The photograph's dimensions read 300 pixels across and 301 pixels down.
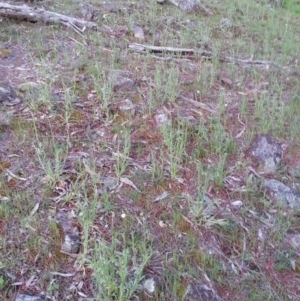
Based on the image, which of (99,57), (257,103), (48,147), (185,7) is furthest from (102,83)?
(185,7)

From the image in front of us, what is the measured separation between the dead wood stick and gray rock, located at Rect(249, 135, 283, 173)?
2.81 metres

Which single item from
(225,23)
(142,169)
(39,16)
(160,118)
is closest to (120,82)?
(160,118)

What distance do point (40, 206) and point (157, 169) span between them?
0.92 metres

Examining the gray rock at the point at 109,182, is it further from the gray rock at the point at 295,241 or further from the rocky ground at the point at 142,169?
the gray rock at the point at 295,241

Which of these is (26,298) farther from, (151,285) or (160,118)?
(160,118)

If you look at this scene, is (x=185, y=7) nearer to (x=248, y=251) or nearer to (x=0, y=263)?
(x=248, y=251)

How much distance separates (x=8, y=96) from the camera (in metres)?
3.76

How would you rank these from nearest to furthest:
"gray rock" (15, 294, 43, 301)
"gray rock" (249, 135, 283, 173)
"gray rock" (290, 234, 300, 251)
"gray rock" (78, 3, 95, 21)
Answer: "gray rock" (15, 294, 43, 301)
"gray rock" (290, 234, 300, 251)
"gray rock" (249, 135, 283, 173)
"gray rock" (78, 3, 95, 21)

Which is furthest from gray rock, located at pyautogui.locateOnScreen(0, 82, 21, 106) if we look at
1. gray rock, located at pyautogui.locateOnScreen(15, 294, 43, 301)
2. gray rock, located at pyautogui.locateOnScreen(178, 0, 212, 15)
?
gray rock, located at pyautogui.locateOnScreen(178, 0, 212, 15)

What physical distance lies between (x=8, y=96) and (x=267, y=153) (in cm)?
232

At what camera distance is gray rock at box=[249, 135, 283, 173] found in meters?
3.52

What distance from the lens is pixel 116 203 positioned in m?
2.94

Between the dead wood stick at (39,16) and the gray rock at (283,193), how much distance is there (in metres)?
3.19

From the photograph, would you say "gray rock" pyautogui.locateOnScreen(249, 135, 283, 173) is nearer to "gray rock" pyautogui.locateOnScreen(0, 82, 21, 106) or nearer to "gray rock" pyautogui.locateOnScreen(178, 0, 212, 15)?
"gray rock" pyautogui.locateOnScreen(0, 82, 21, 106)
